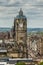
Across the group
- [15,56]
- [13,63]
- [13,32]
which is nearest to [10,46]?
[15,56]

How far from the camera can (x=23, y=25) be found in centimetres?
3403

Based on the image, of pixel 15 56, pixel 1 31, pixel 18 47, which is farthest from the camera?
pixel 1 31

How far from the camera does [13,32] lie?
36344 millimetres

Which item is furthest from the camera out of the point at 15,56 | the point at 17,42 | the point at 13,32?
the point at 13,32

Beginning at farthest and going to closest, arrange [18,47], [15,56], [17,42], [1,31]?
[1,31] < [17,42] < [18,47] < [15,56]

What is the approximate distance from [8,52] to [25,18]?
251 inches

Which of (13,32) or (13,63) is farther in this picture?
(13,32)

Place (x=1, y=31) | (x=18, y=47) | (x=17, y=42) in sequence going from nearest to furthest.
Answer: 1. (x=18, y=47)
2. (x=17, y=42)
3. (x=1, y=31)

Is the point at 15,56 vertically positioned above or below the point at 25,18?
below

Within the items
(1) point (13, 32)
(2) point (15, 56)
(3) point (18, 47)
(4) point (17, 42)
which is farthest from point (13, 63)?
(1) point (13, 32)

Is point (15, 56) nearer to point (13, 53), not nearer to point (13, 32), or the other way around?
point (13, 53)

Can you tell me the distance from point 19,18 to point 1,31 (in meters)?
14.2

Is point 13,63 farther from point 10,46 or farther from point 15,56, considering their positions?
point 10,46

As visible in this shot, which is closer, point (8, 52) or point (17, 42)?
point (8, 52)
